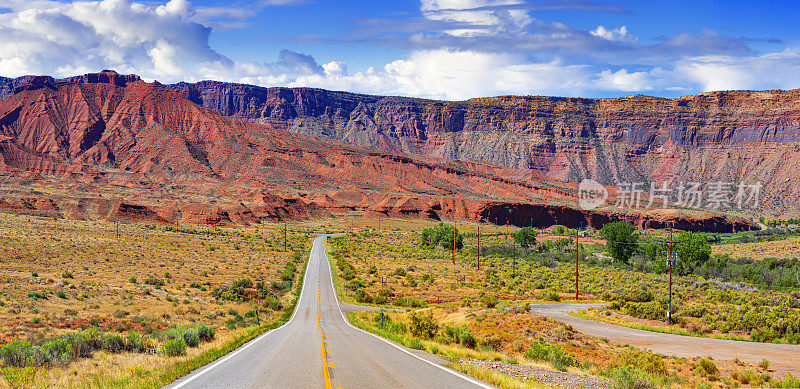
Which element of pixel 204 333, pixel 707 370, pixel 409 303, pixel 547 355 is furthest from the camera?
pixel 409 303

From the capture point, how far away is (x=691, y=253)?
60.8m

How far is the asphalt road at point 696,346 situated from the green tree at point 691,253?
35.5m

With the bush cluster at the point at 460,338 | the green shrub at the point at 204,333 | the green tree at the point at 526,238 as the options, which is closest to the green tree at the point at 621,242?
the green tree at the point at 526,238

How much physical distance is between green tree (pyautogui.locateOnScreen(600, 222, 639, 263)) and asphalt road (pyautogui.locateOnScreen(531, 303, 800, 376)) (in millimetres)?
41561

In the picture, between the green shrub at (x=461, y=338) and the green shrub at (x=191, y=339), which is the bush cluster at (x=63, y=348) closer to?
the green shrub at (x=191, y=339)

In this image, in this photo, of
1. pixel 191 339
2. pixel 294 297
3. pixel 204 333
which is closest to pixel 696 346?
pixel 204 333

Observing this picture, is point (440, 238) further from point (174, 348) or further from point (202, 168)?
point (202, 168)

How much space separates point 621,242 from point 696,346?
4664 cm

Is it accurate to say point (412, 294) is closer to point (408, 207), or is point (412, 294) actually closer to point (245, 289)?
point (245, 289)

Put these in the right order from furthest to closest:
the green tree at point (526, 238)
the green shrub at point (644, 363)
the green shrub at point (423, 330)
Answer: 1. the green tree at point (526, 238)
2. the green shrub at point (423, 330)
3. the green shrub at point (644, 363)

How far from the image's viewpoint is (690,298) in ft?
132

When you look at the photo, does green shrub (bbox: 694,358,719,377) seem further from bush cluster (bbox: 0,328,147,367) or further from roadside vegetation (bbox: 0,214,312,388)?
bush cluster (bbox: 0,328,147,367)

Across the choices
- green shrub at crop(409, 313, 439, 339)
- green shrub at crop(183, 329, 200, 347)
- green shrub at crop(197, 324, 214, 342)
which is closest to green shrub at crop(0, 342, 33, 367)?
green shrub at crop(183, 329, 200, 347)

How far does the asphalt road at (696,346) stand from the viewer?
2211 centimetres
